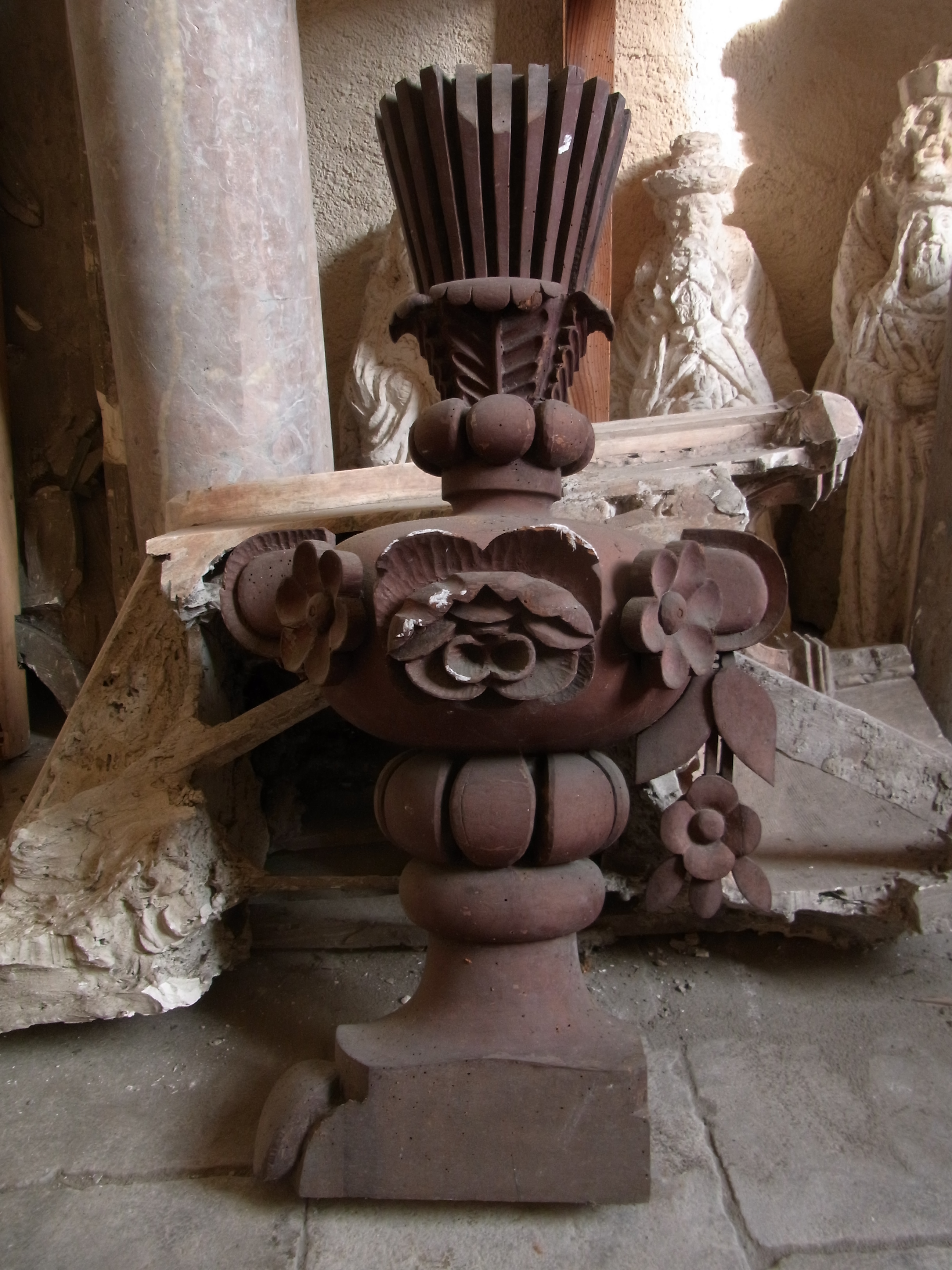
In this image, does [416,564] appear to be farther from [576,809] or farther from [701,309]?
[701,309]

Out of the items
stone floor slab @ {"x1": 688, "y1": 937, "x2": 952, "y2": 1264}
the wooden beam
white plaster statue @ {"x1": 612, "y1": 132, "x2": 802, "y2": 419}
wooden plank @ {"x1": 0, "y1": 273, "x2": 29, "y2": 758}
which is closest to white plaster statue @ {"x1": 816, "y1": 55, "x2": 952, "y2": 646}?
white plaster statue @ {"x1": 612, "y1": 132, "x2": 802, "y2": 419}

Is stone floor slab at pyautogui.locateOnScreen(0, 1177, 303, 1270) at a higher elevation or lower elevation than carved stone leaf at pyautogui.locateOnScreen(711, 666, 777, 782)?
lower

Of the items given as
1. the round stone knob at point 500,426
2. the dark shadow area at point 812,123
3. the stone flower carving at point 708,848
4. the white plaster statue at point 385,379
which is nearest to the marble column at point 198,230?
the white plaster statue at point 385,379

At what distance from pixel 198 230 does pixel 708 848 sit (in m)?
1.72

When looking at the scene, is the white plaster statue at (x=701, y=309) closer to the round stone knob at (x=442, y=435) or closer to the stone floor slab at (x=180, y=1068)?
the round stone knob at (x=442, y=435)

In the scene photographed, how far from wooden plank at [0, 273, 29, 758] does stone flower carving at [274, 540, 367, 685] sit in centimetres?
179

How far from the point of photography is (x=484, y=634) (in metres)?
0.83

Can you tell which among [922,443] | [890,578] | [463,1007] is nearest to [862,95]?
[922,443]

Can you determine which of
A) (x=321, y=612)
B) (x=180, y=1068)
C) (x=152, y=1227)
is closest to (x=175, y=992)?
(x=180, y=1068)

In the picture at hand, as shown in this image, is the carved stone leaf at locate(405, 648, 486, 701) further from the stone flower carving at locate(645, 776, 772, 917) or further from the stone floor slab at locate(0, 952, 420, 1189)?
the stone floor slab at locate(0, 952, 420, 1189)

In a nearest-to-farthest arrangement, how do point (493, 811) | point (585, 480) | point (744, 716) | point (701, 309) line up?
point (493, 811), point (744, 716), point (585, 480), point (701, 309)

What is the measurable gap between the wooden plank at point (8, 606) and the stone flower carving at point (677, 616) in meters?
2.15

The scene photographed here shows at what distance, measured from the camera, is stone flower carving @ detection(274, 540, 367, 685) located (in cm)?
91

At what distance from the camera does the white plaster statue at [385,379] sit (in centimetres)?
256
